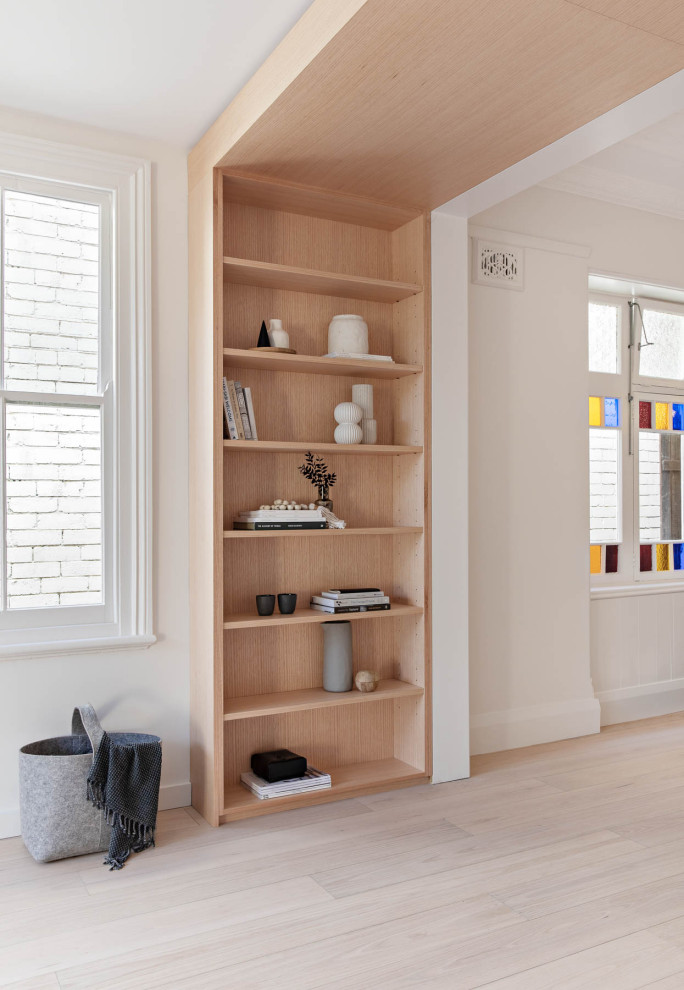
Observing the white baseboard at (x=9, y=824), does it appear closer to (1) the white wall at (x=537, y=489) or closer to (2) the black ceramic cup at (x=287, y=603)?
(2) the black ceramic cup at (x=287, y=603)

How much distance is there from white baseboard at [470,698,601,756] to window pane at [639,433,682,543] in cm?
109

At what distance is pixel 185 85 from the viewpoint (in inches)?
102

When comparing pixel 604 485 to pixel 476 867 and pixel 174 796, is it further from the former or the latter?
pixel 174 796

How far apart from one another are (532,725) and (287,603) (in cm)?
150

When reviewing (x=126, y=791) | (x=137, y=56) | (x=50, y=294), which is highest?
(x=137, y=56)

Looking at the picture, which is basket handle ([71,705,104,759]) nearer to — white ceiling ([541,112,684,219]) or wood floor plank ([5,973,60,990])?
wood floor plank ([5,973,60,990])

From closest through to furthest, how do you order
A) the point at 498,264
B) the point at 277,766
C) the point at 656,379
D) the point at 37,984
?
the point at 37,984, the point at 277,766, the point at 498,264, the point at 656,379

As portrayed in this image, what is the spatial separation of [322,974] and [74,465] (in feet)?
5.92

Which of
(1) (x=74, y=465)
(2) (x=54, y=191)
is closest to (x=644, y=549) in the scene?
(1) (x=74, y=465)

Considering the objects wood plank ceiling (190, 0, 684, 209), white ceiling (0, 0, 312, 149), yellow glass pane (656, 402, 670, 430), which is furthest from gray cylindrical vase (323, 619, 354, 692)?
yellow glass pane (656, 402, 670, 430)

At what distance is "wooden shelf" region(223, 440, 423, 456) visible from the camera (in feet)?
9.13

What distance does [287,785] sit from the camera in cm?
284

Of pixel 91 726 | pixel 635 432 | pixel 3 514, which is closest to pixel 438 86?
pixel 3 514

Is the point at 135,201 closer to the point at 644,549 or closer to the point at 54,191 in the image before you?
the point at 54,191
